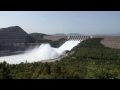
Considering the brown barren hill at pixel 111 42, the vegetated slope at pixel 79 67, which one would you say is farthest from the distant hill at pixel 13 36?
the brown barren hill at pixel 111 42

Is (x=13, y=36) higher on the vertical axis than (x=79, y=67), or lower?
higher

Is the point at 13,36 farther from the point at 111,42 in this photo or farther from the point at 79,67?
the point at 79,67

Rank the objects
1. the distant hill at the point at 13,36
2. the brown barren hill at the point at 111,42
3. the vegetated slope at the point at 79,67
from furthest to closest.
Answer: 1. the brown barren hill at the point at 111,42
2. the distant hill at the point at 13,36
3. the vegetated slope at the point at 79,67

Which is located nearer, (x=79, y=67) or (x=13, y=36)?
(x=79, y=67)

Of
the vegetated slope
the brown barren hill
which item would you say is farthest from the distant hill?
the brown barren hill

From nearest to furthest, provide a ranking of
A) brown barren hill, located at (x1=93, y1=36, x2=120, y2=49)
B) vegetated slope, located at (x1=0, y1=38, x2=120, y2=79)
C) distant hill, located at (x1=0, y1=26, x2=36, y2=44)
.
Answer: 1. vegetated slope, located at (x1=0, y1=38, x2=120, y2=79)
2. distant hill, located at (x1=0, y1=26, x2=36, y2=44)
3. brown barren hill, located at (x1=93, y1=36, x2=120, y2=49)

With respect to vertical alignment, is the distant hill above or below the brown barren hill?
above

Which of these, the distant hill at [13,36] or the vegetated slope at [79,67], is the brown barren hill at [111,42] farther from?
the distant hill at [13,36]

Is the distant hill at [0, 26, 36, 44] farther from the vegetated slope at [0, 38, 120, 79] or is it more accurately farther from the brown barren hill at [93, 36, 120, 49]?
the brown barren hill at [93, 36, 120, 49]

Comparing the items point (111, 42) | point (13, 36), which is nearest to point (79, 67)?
point (111, 42)
